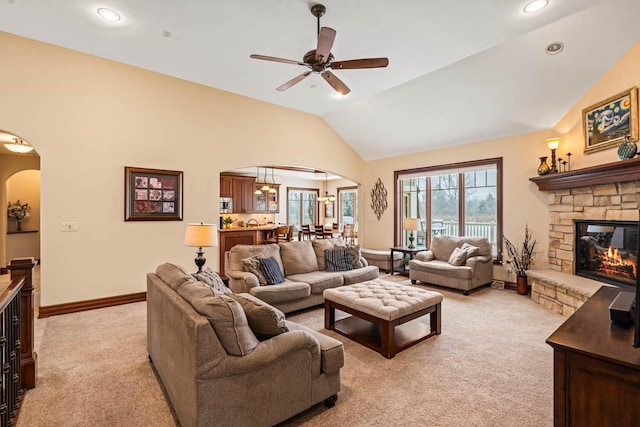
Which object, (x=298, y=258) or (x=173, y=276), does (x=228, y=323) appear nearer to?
(x=173, y=276)

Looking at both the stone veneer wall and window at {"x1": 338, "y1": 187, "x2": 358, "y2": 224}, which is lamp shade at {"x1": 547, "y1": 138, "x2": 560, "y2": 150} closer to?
the stone veneer wall

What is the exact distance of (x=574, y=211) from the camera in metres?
4.55

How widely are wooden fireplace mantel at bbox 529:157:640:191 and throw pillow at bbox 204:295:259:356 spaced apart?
435cm

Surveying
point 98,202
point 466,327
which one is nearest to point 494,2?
point 466,327

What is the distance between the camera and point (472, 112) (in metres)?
5.26

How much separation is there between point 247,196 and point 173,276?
8.26 metres

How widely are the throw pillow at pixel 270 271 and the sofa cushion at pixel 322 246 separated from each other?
33.9 inches

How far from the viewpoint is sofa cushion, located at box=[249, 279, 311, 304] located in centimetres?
369

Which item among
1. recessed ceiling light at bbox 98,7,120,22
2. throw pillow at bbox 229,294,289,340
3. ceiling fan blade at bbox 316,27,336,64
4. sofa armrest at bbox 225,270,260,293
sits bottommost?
sofa armrest at bbox 225,270,260,293

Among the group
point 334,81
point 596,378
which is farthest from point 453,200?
point 596,378

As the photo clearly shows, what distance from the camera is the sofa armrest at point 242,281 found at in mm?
3764

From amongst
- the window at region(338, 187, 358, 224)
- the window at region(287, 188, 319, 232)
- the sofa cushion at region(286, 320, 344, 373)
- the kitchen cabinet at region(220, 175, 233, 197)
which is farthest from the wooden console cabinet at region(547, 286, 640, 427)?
the window at region(287, 188, 319, 232)

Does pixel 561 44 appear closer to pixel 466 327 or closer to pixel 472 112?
pixel 472 112

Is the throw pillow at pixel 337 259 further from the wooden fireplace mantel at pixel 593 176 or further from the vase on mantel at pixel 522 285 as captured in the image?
the wooden fireplace mantel at pixel 593 176
